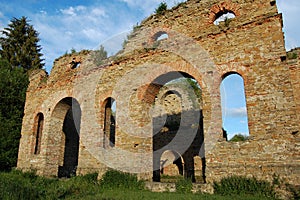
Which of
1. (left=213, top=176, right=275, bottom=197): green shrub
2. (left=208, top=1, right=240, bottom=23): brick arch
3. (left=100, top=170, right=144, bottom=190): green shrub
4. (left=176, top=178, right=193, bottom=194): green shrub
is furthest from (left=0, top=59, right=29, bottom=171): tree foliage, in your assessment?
(left=208, top=1, right=240, bottom=23): brick arch

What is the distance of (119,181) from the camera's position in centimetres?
802

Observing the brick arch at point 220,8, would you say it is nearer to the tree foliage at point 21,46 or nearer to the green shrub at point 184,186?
the green shrub at point 184,186

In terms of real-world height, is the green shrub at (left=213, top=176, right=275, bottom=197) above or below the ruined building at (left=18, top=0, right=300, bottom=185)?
below

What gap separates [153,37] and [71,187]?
20.7ft

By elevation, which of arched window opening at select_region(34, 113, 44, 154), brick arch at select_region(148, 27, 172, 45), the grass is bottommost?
the grass

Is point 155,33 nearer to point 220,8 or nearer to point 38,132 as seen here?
point 220,8

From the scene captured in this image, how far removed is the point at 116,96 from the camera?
975 cm

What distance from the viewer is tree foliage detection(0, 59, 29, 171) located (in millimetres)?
13469

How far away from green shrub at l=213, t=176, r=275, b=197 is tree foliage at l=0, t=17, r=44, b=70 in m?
21.4

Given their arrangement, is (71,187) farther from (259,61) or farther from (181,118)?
(181,118)

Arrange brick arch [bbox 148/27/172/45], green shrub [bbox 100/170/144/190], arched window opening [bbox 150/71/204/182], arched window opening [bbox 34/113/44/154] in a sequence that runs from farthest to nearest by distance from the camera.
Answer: arched window opening [bbox 150/71/204/182] → arched window opening [bbox 34/113/44/154] → brick arch [bbox 148/27/172/45] → green shrub [bbox 100/170/144/190]

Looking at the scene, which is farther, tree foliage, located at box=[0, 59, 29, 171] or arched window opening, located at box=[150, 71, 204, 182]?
arched window opening, located at box=[150, 71, 204, 182]

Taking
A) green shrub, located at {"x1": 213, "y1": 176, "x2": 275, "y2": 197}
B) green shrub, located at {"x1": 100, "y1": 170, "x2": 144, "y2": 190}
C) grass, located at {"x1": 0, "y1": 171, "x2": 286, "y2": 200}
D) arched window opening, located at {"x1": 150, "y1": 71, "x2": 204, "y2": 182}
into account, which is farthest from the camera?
arched window opening, located at {"x1": 150, "y1": 71, "x2": 204, "y2": 182}

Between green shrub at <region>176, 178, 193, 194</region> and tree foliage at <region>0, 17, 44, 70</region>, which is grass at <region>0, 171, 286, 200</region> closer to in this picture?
green shrub at <region>176, 178, 193, 194</region>
